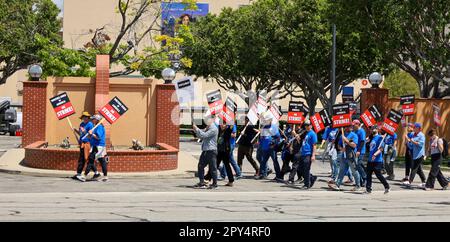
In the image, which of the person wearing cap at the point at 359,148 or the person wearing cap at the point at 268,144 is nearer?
the person wearing cap at the point at 359,148

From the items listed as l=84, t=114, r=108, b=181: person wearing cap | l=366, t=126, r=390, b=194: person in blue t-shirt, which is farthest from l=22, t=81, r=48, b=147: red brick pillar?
A: l=366, t=126, r=390, b=194: person in blue t-shirt

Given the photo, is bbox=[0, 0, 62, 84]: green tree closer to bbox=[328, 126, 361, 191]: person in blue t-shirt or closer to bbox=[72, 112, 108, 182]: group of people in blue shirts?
bbox=[72, 112, 108, 182]: group of people in blue shirts

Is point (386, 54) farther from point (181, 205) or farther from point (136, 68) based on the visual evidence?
point (181, 205)

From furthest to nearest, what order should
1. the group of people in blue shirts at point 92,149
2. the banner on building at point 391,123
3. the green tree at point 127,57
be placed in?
the green tree at point 127,57 → the banner on building at point 391,123 → the group of people in blue shirts at point 92,149

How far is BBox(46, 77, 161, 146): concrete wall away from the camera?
86.9 ft

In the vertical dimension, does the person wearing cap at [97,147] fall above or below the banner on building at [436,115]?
below

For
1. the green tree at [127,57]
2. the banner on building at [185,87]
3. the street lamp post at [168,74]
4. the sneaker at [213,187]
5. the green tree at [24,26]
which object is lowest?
the sneaker at [213,187]

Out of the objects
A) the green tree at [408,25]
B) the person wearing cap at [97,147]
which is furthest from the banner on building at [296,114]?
the green tree at [408,25]

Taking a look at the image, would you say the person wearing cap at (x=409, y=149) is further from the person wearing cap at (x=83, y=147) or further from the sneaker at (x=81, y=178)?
the sneaker at (x=81, y=178)

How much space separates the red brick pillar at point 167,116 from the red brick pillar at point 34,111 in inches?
162

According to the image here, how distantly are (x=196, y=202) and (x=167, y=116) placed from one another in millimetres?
12869

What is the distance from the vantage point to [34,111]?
88.3 feet

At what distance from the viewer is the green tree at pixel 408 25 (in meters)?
29.4
